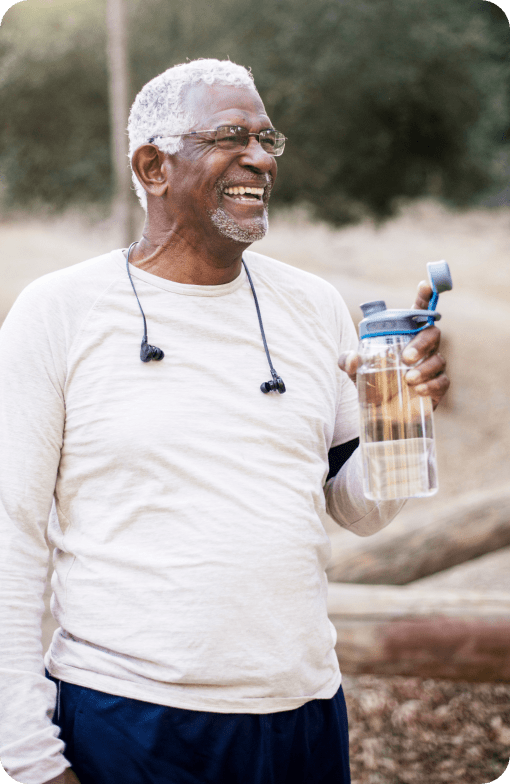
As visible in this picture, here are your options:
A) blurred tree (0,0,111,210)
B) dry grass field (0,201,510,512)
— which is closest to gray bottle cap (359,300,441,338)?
dry grass field (0,201,510,512)

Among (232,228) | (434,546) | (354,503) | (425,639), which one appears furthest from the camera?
(434,546)

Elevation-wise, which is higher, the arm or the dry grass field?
the arm

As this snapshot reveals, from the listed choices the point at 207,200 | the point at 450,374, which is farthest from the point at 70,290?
the point at 450,374

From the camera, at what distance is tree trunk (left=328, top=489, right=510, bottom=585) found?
3705 mm

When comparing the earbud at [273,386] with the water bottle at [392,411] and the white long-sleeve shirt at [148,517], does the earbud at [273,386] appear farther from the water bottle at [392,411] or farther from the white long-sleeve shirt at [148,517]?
the water bottle at [392,411]

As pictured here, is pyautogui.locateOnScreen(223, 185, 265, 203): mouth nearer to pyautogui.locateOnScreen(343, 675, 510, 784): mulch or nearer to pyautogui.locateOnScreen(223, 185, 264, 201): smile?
pyautogui.locateOnScreen(223, 185, 264, 201): smile

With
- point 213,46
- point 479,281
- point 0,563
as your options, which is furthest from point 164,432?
point 213,46

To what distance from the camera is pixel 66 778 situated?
1.40 meters

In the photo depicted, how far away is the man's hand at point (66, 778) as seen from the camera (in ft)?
4.55

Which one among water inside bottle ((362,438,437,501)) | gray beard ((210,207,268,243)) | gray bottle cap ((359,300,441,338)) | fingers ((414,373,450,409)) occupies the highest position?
gray beard ((210,207,268,243))

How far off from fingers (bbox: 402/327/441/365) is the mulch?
Result: 8.63 feet

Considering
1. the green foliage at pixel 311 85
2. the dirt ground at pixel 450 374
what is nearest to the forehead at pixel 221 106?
the dirt ground at pixel 450 374

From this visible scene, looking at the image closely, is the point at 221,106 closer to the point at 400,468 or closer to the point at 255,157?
the point at 255,157

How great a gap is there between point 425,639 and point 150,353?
2.00 m
